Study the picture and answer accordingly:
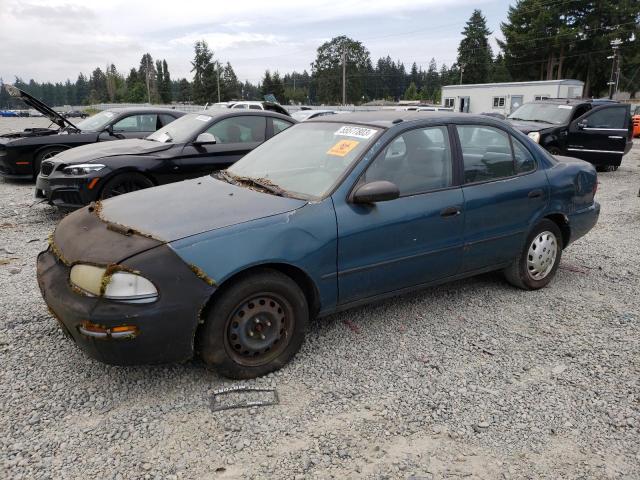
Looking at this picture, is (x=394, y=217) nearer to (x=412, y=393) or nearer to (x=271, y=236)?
(x=271, y=236)

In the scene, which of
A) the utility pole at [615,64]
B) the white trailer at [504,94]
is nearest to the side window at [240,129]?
the white trailer at [504,94]

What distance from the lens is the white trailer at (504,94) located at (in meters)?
36.8

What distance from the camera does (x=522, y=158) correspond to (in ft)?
14.6

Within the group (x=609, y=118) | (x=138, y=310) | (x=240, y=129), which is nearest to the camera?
(x=138, y=310)

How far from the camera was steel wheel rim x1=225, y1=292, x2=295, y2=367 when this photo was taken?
3.03 metres

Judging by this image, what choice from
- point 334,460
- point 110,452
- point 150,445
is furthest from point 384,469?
point 110,452

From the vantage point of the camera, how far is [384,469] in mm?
2459

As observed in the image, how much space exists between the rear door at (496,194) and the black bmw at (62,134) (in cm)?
690

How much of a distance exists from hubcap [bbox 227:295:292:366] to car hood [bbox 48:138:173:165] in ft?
14.3

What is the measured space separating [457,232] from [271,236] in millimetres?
1583

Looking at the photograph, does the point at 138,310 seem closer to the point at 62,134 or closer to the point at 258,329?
the point at 258,329

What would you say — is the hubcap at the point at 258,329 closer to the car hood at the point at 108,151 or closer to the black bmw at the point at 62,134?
the car hood at the point at 108,151

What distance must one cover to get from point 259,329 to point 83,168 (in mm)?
4327

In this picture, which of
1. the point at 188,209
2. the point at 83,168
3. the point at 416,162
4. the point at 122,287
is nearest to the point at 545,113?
the point at 416,162
